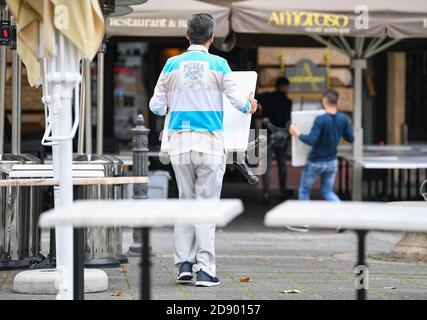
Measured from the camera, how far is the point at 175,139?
7.68m

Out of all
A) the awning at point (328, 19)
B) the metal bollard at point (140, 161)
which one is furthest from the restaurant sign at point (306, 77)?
the metal bollard at point (140, 161)

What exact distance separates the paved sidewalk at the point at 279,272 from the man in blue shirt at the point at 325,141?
35.7 inches

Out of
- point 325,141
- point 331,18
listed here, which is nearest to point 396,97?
point 325,141

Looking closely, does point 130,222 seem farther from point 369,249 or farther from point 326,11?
point 326,11

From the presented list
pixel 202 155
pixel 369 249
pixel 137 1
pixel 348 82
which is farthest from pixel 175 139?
pixel 348 82

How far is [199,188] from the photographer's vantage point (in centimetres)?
773

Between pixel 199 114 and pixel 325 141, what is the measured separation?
5.87m

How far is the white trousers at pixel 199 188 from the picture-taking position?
25.2ft

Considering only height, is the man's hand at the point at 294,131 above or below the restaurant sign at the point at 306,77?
below

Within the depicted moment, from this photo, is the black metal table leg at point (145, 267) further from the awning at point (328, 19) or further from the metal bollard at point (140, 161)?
the awning at point (328, 19)

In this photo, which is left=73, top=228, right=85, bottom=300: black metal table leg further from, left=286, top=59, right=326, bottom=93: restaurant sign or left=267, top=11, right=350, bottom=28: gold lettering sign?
left=286, top=59, right=326, bottom=93: restaurant sign

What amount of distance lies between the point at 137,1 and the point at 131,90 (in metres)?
11.2

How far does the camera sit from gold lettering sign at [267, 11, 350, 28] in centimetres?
1280

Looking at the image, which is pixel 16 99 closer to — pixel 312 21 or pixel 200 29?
pixel 200 29
